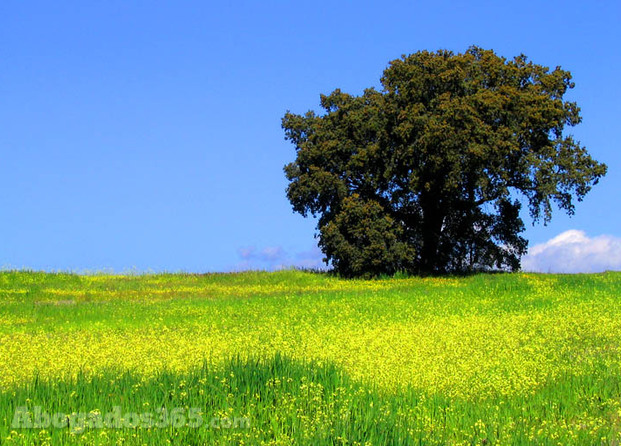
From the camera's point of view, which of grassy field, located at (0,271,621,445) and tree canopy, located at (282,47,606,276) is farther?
tree canopy, located at (282,47,606,276)

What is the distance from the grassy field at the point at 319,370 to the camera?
947 centimetres

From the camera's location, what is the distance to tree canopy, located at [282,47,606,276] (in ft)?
136

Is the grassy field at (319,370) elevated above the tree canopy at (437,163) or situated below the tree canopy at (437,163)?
below

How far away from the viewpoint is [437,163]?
40344 millimetres

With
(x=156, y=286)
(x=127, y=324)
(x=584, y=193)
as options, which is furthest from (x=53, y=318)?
(x=584, y=193)

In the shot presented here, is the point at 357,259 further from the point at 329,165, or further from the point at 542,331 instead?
the point at 542,331

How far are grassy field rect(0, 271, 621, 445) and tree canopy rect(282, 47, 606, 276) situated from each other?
11416mm

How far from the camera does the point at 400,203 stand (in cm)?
4691

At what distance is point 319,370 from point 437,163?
29752mm

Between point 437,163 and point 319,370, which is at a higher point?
point 437,163

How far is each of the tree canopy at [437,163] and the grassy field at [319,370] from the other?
449 inches

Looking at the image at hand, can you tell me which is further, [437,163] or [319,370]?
[437,163]

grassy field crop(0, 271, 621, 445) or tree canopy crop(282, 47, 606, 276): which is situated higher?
tree canopy crop(282, 47, 606, 276)

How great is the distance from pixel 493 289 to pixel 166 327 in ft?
57.4
